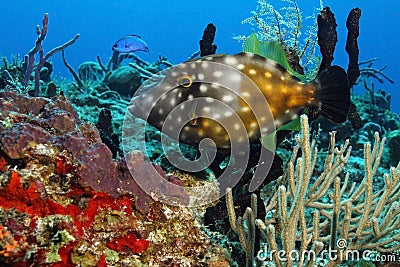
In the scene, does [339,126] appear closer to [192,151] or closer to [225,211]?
[192,151]

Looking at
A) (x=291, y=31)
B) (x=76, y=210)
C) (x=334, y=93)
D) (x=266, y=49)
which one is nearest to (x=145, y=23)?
(x=291, y=31)

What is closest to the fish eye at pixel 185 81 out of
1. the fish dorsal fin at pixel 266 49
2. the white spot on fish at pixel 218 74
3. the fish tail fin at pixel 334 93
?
the white spot on fish at pixel 218 74

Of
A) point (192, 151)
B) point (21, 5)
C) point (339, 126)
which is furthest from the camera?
point (21, 5)

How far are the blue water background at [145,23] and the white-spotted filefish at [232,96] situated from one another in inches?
4561

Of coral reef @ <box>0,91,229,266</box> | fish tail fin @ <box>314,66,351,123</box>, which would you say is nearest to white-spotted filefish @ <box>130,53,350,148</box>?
fish tail fin @ <box>314,66,351,123</box>

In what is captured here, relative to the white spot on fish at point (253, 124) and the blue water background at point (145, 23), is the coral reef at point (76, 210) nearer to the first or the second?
the white spot on fish at point (253, 124)

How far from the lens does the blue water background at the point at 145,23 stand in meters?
121

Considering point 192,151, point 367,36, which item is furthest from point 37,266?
point 367,36

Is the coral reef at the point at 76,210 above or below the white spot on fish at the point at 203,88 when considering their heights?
below

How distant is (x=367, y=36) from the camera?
126 metres

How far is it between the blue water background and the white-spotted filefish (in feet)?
380

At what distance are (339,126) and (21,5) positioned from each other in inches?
6191

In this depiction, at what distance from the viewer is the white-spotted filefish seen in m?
2.80

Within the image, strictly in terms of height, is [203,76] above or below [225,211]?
above
